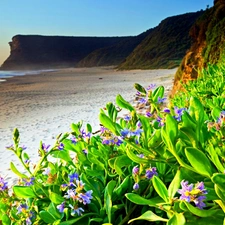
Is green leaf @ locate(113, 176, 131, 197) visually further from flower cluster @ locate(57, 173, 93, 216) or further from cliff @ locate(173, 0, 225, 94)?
cliff @ locate(173, 0, 225, 94)

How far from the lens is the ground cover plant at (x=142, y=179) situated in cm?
83

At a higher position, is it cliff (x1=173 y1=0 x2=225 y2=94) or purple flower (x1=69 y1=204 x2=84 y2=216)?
cliff (x1=173 y1=0 x2=225 y2=94)

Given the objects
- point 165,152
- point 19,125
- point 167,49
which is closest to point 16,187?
point 165,152

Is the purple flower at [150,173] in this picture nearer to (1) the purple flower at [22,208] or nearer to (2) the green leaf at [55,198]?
(2) the green leaf at [55,198]

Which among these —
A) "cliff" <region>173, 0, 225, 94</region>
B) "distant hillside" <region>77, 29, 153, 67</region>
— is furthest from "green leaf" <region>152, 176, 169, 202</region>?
"distant hillside" <region>77, 29, 153, 67</region>

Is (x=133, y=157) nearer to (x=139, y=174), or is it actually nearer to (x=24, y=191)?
(x=139, y=174)

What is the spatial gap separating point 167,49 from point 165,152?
2301 inches

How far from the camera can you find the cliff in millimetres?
6855

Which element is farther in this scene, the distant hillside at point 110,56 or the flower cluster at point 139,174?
the distant hillside at point 110,56

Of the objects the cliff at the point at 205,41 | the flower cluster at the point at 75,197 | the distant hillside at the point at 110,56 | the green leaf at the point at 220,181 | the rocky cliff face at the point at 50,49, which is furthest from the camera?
the rocky cliff face at the point at 50,49

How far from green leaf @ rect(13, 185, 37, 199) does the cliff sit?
5.61 m

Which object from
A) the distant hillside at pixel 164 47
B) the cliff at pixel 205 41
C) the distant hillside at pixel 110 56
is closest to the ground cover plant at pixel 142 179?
the cliff at pixel 205 41

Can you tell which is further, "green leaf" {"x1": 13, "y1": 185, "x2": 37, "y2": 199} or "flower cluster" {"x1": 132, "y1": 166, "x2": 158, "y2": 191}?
"green leaf" {"x1": 13, "y1": 185, "x2": 37, "y2": 199}

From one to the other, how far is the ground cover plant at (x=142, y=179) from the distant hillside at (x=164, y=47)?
143 ft
